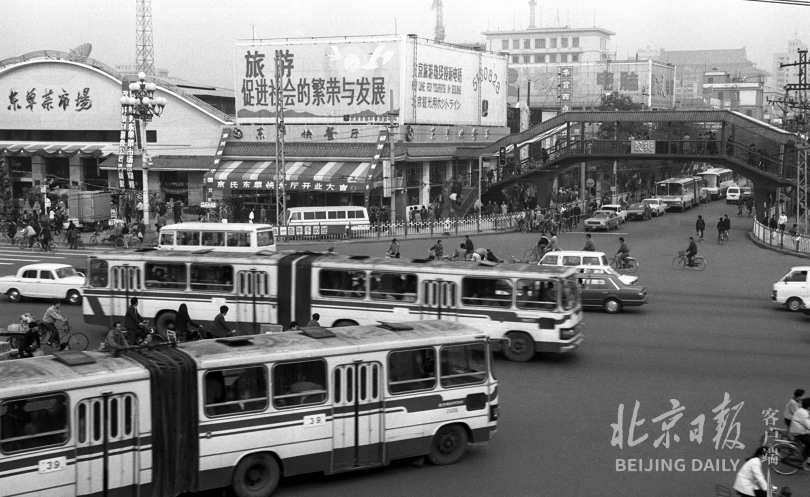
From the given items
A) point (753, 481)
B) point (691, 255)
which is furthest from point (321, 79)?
point (753, 481)

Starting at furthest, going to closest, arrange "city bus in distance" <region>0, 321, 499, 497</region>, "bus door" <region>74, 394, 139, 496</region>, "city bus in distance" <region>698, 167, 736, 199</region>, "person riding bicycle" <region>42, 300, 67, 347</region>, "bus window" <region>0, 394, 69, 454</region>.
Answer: "city bus in distance" <region>698, 167, 736, 199</region> < "person riding bicycle" <region>42, 300, 67, 347</region> < "bus door" <region>74, 394, 139, 496</region> < "city bus in distance" <region>0, 321, 499, 497</region> < "bus window" <region>0, 394, 69, 454</region>

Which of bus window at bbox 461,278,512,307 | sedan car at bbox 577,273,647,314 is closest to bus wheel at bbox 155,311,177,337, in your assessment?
bus window at bbox 461,278,512,307

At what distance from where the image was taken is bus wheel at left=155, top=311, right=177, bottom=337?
21578 mm

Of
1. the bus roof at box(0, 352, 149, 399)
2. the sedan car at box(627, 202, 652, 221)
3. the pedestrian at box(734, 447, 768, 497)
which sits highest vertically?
the sedan car at box(627, 202, 652, 221)

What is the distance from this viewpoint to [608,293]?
1021 inches

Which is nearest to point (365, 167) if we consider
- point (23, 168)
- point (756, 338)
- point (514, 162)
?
point (514, 162)

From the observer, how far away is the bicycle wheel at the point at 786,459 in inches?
504

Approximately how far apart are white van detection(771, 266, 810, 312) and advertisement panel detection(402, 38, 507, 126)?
103ft

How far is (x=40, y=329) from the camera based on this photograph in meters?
19.9

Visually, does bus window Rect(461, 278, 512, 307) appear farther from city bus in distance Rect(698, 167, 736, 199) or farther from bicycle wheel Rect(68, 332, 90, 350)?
city bus in distance Rect(698, 167, 736, 199)

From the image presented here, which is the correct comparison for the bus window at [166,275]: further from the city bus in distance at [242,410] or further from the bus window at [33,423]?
the bus window at [33,423]

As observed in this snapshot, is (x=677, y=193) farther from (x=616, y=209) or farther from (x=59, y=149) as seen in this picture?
(x=59, y=149)

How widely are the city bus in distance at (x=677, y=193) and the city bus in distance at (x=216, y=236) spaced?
121 ft

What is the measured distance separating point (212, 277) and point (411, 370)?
381 inches
